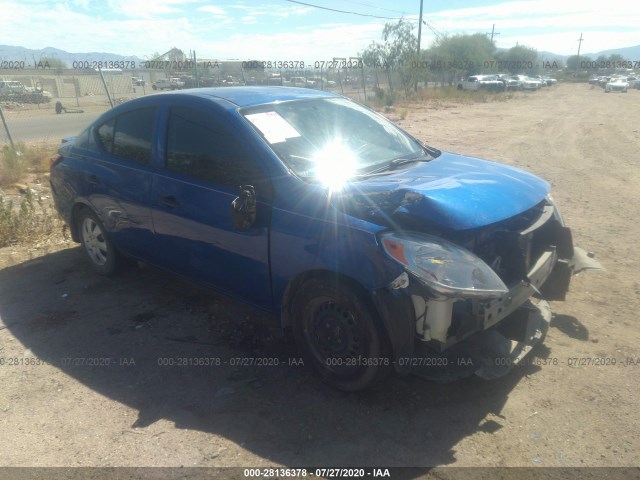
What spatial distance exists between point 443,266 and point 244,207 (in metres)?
1.25

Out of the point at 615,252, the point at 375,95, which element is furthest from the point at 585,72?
the point at 615,252

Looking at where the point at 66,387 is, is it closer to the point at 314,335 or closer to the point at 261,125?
the point at 314,335

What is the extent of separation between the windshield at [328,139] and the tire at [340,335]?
0.74 meters

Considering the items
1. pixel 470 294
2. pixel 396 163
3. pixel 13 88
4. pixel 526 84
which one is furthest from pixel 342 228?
pixel 526 84

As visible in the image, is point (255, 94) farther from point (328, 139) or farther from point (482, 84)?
point (482, 84)

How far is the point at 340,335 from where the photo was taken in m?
2.94

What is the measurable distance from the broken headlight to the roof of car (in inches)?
65.1

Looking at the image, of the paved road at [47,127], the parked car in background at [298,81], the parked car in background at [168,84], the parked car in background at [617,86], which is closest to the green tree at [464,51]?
the parked car in background at [617,86]

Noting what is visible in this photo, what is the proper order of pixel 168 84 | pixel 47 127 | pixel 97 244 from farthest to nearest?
pixel 168 84 < pixel 47 127 < pixel 97 244

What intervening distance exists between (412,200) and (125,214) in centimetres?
260

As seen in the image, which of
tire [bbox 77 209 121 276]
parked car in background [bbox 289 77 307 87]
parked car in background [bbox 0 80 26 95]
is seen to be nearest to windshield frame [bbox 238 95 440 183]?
tire [bbox 77 209 121 276]

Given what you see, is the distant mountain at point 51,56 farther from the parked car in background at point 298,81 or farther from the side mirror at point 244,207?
the side mirror at point 244,207

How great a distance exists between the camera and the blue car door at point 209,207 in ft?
10.7

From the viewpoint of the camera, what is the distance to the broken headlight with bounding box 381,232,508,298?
2541mm
